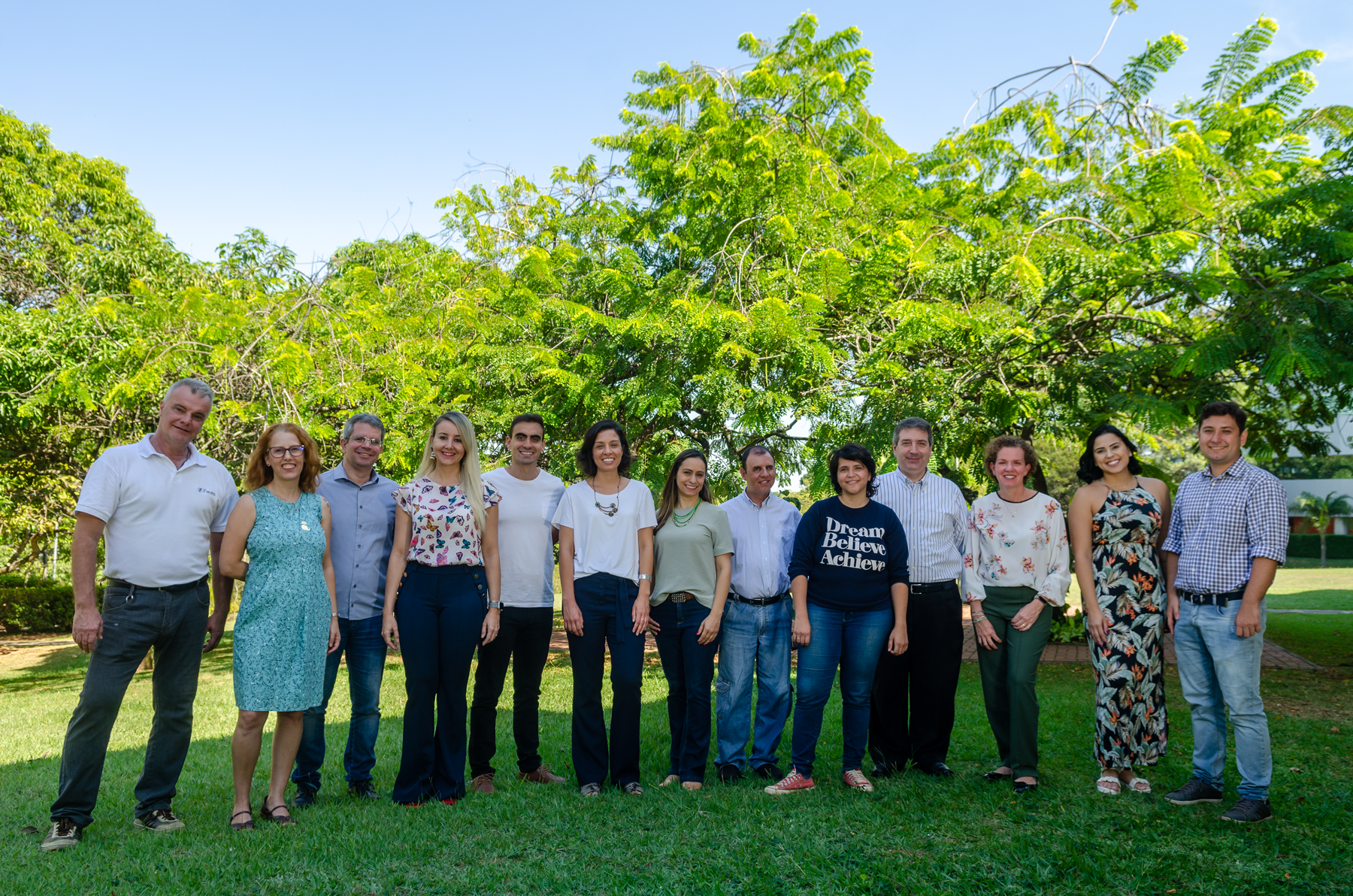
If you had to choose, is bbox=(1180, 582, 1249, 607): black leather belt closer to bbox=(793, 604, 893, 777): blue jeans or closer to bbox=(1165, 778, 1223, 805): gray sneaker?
bbox=(1165, 778, 1223, 805): gray sneaker

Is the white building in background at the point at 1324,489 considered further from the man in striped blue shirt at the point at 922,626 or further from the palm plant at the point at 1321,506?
the man in striped blue shirt at the point at 922,626

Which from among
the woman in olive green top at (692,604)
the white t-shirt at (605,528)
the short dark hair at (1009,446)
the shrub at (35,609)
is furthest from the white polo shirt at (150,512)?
the shrub at (35,609)

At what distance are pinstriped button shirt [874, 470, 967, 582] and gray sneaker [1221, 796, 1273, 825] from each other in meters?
1.71

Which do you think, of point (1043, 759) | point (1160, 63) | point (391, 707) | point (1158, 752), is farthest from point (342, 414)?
point (1160, 63)

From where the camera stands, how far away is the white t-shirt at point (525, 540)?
197 inches

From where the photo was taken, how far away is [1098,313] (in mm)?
8609

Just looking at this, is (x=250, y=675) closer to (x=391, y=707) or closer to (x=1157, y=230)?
(x=391, y=707)

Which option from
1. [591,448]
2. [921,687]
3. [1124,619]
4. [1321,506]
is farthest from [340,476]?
[1321,506]

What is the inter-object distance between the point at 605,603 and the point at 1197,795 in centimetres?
328

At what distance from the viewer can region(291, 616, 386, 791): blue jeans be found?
4.86 meters

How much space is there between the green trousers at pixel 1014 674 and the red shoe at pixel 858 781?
0.83m

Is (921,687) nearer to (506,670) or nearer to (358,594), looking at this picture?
(506,670)

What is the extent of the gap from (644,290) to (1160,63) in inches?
231

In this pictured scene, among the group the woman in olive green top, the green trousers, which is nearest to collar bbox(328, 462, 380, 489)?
the woman in olive green top
